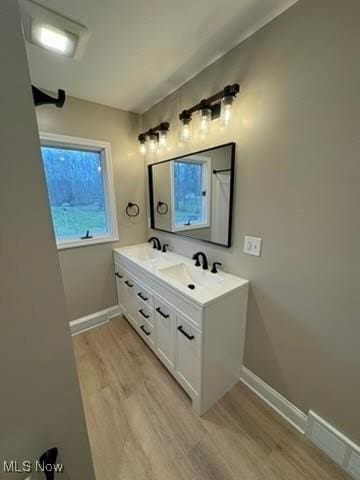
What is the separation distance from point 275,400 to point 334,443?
0.35 metres

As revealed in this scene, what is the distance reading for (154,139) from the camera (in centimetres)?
217

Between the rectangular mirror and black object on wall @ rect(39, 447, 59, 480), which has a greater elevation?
the rectangular mirror

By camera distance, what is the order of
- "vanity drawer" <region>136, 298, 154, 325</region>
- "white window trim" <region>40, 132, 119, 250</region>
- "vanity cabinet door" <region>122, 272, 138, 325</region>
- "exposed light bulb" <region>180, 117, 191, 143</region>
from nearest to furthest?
"exposed light bulb" <region>180, 117, 191, 143</region> → "vanity drawer" <region>136, 298, 154, 325</region> → "white window trim" <region>40, 132, 119, 250</region> → "vanity cabinet door" <region>122, 272, 138, 325</region>

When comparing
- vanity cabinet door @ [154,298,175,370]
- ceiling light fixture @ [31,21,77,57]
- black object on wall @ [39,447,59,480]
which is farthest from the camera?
vanity cabinet door @ [154,298,175,370]

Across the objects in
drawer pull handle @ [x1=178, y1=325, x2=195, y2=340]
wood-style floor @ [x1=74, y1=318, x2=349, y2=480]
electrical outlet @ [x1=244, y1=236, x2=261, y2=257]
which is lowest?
wood-style floor @ [x1=74, y1=318, x2=349, y2=480]

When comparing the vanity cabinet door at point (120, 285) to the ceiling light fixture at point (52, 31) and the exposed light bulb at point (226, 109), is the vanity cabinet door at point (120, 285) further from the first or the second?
the ceiling light fixture at point (52, 31)

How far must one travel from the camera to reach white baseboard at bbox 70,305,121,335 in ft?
7.54

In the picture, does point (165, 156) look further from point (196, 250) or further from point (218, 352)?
point (218, 352)

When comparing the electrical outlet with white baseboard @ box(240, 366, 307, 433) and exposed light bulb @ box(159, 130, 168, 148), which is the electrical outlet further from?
exposed light bulb @ box(159, 130, 168, 148)

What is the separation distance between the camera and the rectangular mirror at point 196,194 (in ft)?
5.22

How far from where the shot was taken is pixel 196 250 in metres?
1.97

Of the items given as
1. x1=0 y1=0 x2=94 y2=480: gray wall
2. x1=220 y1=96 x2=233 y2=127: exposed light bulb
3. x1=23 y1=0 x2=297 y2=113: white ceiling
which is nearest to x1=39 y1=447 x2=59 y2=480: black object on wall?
x1=0 y1=0 x2=94 y2=480: gray wall

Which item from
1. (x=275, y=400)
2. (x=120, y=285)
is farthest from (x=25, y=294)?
(x=120, y=285)

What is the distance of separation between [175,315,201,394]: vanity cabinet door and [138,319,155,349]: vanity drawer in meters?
0.39
